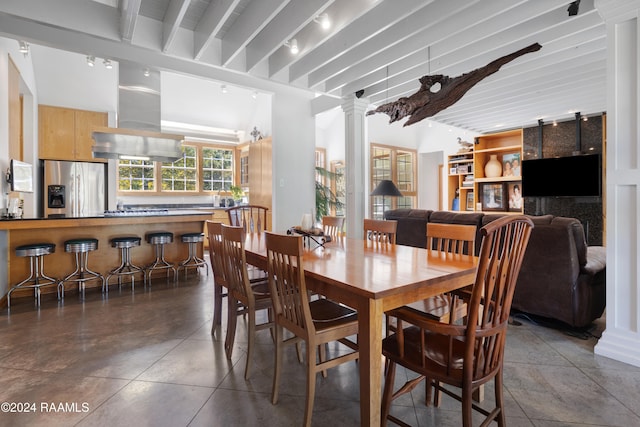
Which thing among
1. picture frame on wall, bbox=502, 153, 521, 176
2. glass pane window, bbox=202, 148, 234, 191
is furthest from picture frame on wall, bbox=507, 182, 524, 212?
glass pane window, bbox=202, 148, 234, 191

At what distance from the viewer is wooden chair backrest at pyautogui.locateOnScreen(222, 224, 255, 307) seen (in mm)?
1984

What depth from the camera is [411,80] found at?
14.4 feet

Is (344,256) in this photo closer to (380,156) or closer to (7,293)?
(7,293)

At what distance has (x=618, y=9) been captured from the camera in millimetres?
2242

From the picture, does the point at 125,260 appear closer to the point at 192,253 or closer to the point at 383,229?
the point at 192,253

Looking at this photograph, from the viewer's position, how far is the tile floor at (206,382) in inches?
66.4

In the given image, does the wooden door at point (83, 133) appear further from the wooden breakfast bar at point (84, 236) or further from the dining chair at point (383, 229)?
the dining chair at point (383, 229)

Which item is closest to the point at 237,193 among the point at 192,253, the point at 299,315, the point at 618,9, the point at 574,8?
the point at 192,253

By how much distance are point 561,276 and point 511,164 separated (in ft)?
16.4

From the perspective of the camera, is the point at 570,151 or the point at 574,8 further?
the point at 570,151

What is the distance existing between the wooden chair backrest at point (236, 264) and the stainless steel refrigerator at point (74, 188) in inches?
174

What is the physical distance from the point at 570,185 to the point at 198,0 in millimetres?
6256

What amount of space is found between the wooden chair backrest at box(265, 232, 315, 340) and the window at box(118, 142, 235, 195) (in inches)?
227

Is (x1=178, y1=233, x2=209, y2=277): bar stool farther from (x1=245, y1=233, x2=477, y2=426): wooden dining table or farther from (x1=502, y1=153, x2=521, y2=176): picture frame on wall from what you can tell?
(x1=502, y1=153, x2=521, y2=176): picture frame on wall
